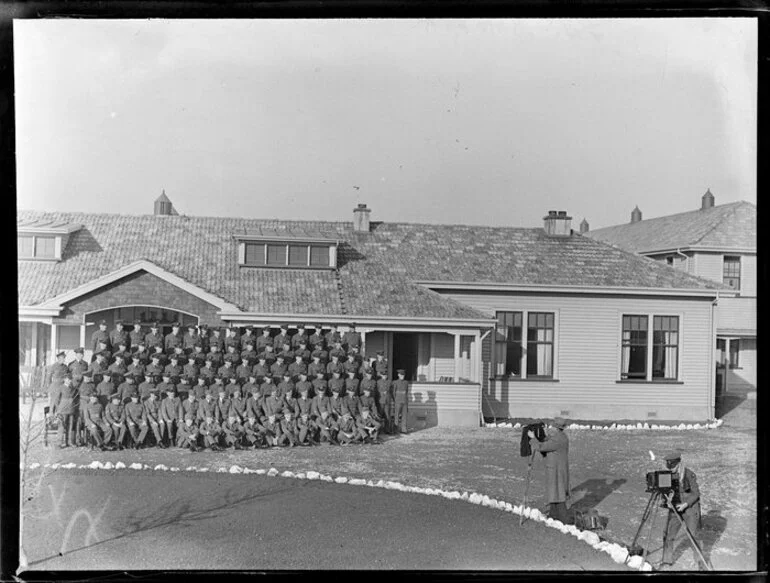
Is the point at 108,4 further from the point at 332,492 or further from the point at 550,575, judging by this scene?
the point at 550,575

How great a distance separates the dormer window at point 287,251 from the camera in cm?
1847

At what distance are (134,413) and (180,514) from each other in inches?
177

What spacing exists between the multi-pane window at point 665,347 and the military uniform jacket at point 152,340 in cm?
1318

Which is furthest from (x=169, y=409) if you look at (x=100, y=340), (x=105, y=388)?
(x=100, y=340)

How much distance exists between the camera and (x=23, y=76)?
28.6 feet

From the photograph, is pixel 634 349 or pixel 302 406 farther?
pixel 634 349

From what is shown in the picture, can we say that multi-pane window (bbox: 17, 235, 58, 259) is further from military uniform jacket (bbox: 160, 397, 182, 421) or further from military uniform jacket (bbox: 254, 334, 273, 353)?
military uniform jacket (bbox: 160, 397, 182, 421)

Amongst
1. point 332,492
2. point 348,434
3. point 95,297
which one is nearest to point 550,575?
point 332,492

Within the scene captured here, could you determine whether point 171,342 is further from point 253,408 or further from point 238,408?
point 253,408

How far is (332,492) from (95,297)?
8.65 meters

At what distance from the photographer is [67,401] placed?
13.1m

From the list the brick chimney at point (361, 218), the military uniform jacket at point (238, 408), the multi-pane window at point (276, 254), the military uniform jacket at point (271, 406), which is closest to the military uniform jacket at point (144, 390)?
the military uniform jacket at point (238, 408)

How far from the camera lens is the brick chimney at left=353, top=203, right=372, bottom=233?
21016mm

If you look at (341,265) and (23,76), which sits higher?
(23,76)
